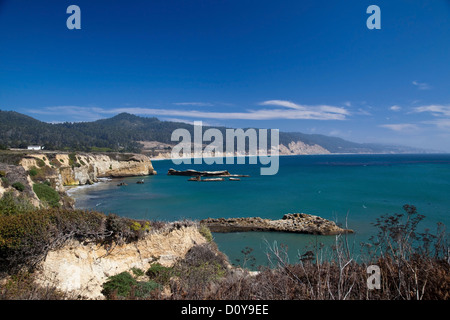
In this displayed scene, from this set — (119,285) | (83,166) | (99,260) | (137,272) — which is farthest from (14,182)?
(83,166)

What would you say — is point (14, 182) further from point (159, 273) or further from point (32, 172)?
point (32, 172)

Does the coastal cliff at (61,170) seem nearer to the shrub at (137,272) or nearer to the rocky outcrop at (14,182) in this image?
the rocky outcrop at (14,182)

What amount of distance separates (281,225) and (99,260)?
14.9 metres

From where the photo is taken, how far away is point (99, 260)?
25.5 ft

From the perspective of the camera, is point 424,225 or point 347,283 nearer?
point 347,283

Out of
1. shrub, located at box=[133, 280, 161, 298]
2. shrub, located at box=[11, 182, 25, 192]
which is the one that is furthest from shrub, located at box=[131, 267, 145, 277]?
shrub, located at box=[11, 182, 25, 192]

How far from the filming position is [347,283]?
15.0 ft

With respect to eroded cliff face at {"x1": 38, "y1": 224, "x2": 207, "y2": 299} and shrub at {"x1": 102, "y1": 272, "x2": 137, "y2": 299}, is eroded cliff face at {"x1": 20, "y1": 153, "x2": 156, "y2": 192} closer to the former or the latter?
eroded cliff face at {"x1": 38, "y1": 224, "x2": 207, "y2": 299}

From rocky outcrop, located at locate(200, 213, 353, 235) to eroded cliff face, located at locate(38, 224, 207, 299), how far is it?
31.3 feet

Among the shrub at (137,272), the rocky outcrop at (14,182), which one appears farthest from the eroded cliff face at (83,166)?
the shrub at (137,272)

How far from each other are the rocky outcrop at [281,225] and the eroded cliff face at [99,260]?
31.3 ft
